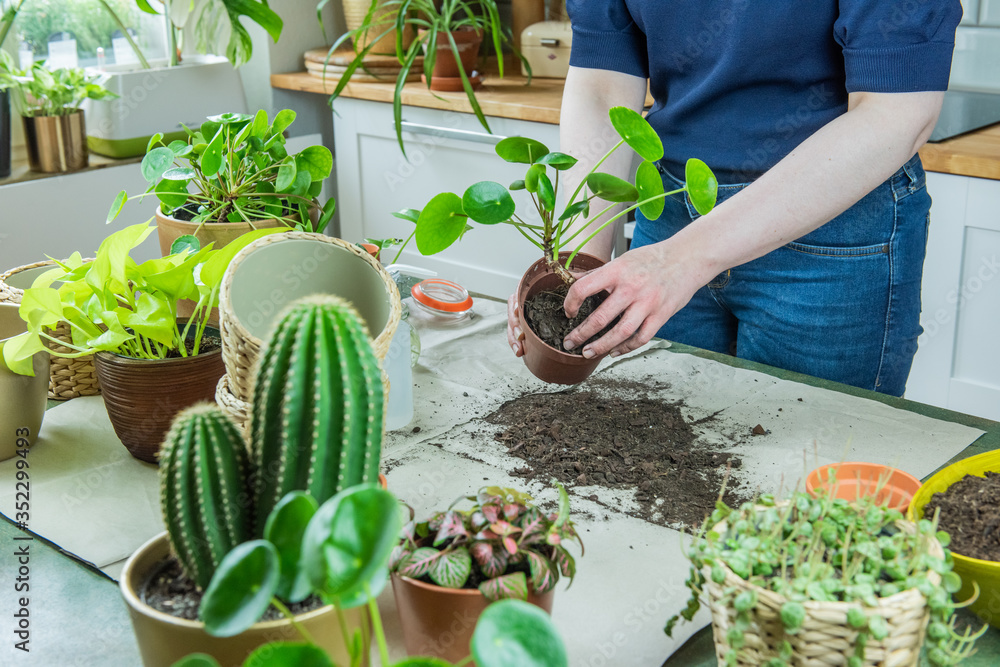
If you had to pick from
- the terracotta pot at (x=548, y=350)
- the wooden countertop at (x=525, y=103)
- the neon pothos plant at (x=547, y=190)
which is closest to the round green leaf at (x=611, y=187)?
the neon pothos plant at (x=547, y=190)

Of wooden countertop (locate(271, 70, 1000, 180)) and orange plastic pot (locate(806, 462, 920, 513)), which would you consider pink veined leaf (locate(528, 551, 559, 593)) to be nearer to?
orange plastic pot (locate(806, 462, 920, 513))

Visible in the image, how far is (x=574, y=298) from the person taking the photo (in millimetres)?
915

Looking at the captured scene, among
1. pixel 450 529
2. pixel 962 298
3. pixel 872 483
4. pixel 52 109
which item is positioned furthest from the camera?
pixel 52 109

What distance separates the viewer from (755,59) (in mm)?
1184

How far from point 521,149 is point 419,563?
0.46m

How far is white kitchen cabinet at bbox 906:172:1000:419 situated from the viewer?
1.73 m

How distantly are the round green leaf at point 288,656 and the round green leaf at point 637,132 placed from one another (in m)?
0.57

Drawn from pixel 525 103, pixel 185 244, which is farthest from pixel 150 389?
pixel 525 103

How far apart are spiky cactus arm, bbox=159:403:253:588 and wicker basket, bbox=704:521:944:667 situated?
0.29 m

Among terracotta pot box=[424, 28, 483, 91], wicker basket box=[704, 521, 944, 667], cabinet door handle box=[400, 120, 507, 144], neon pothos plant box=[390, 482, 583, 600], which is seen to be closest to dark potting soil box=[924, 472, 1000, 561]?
wicker basket box=[704, 521, 944, 667]

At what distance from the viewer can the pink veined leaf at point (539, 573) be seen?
0.58 m

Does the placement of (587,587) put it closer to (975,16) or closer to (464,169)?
(464,169)

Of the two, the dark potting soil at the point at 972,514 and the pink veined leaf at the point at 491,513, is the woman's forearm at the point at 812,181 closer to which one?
the dark potting soil at the point at 972,514

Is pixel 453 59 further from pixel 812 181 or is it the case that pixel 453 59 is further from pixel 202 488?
pixel 202 488
